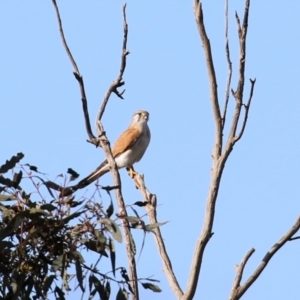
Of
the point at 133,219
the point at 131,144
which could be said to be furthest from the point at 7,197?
the point at 131,144

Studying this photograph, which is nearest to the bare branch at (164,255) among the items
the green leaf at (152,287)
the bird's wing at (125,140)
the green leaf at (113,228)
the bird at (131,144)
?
the green leaf at (152,287)

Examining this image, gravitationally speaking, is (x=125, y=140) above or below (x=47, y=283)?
above

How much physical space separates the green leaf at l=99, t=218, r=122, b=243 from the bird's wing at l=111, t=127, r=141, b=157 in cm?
573

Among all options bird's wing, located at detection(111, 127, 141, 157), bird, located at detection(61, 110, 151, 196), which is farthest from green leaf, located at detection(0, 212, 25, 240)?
bird's wing, located at detection(111, 127, 141, 157)

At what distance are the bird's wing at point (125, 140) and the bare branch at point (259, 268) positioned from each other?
5792 mm

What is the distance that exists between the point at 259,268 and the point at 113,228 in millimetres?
580

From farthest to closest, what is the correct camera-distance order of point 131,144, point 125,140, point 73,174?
point 125,140
point 131,144
point 73,174

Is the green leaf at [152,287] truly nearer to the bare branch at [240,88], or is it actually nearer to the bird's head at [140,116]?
the bare branch at [240,88]

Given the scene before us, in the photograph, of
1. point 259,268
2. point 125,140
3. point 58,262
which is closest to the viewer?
point 58,262

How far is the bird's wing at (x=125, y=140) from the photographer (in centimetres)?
884

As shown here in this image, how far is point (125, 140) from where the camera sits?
355 inches

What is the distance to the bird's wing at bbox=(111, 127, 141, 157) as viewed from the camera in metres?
8.84

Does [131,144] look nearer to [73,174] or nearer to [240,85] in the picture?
[73,174]

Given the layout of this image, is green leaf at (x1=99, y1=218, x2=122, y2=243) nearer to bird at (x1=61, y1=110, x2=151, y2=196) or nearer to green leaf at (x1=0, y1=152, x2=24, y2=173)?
green leaf at (x1=0, y1=152, x2=24, y2=173)
